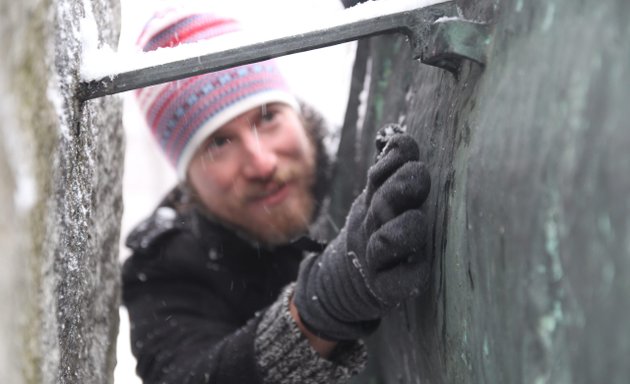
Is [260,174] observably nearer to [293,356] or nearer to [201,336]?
[201,336]

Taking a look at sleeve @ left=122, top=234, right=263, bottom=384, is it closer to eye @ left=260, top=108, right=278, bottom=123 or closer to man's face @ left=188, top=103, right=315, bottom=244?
man's face @ left=188, top=103, right=315, bottom=244

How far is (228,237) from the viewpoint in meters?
1.90

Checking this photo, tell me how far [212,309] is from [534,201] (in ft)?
3.92

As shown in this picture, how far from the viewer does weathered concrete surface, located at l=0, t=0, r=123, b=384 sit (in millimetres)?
695

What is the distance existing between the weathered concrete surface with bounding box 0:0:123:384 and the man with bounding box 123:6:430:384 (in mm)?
301

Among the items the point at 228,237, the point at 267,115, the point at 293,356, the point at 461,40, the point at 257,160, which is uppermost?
the point at 267,115

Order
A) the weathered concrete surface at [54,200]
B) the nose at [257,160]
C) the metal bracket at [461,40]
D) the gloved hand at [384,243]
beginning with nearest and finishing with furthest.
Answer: the weathered concrete surface at [54,200] < the metal bracket at [461,40] < the gloved hand at [384,243] < the nose at [257,160]

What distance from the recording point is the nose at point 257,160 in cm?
175

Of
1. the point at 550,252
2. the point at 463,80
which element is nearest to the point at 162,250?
the point at 463,80

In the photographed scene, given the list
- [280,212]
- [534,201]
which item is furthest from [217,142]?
[534,201]

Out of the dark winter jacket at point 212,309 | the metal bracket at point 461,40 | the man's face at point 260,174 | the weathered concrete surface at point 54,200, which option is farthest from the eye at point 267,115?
the metal bracket at point 461,40

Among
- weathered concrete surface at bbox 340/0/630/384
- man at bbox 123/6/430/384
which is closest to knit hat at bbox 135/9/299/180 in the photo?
man at bbox 123/6/430/384

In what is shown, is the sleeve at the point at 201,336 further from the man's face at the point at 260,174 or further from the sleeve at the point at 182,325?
the man's face at the point at 260,174

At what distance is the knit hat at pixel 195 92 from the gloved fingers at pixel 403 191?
34.3 inches
